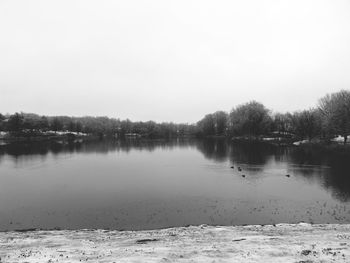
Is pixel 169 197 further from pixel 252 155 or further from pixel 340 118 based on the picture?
pixel 340 118

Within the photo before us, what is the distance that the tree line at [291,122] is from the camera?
81.5 m

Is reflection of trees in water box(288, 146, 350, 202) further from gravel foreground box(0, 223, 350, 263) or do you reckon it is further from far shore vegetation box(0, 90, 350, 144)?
far shore vegetation box(0, 90, 350, 144)

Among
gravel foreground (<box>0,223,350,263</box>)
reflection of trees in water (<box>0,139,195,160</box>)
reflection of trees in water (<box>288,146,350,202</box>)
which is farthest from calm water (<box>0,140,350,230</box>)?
reflection of trees in water (<box>0,139,195,160</box>)

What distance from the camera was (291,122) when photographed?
434ft


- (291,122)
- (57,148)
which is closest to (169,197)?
(57,148)

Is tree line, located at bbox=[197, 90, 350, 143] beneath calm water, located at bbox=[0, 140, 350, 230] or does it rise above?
above

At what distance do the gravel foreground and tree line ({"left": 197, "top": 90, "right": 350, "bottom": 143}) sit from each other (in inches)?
2823

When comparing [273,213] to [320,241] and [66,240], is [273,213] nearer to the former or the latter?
[320,241]

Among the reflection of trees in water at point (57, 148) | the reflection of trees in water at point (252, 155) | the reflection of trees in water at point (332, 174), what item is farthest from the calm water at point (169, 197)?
the reflection of trees in water at point (57, 148)

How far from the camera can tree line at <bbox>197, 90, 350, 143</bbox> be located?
81.5m

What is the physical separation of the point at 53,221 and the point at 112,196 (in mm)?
8592

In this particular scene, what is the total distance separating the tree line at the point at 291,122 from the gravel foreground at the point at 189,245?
2823 inches

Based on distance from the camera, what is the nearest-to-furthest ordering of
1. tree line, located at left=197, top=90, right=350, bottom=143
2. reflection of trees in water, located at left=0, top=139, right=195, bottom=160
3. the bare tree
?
1. the bare tree
2. reflection of trees in water, located at left=0, top=139, right=195, bottom=160
3. tree line, located at left=197, top=90, right=350, bottom=143

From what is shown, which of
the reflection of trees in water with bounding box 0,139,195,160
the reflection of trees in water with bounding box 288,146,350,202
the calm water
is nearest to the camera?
the calm water
